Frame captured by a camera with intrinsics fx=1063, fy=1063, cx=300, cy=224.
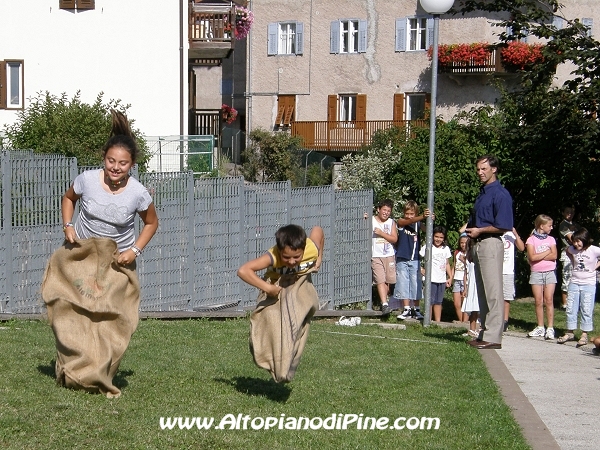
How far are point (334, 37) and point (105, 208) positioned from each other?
4201 centimetres

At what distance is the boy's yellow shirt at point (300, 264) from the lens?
818cm

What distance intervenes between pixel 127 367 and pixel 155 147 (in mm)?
23866

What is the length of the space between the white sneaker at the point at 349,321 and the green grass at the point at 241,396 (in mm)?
2633

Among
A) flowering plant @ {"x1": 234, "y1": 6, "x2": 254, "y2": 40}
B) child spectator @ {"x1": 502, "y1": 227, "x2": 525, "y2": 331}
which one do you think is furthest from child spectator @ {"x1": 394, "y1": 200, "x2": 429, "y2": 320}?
flowering plant @ {"x1": 234, "y1": 6, "x2": 254, "y2": 40}

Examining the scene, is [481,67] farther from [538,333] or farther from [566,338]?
[566,338]

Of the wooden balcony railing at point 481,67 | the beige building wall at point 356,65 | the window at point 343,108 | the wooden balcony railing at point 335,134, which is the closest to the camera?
the wooden balcony railing at point 481,67

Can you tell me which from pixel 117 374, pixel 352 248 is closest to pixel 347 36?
pixel 352 248

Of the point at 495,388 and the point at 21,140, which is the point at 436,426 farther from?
the point at 21,140

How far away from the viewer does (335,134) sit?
49062mm

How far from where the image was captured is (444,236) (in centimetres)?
1683

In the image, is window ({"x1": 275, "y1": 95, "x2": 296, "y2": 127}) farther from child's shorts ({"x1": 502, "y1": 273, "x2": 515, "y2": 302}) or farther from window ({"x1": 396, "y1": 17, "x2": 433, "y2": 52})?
child's shorts ({"x1": 502, "y1": 273, "x2": 515, "y2": 302})

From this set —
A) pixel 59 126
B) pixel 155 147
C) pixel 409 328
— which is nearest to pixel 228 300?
pixel 409 328

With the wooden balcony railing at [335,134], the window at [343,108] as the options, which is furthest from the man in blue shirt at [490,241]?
the window at [343,108]

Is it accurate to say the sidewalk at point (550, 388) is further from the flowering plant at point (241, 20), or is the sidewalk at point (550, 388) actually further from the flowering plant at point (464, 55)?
the flowering plant at point (464, 55)
